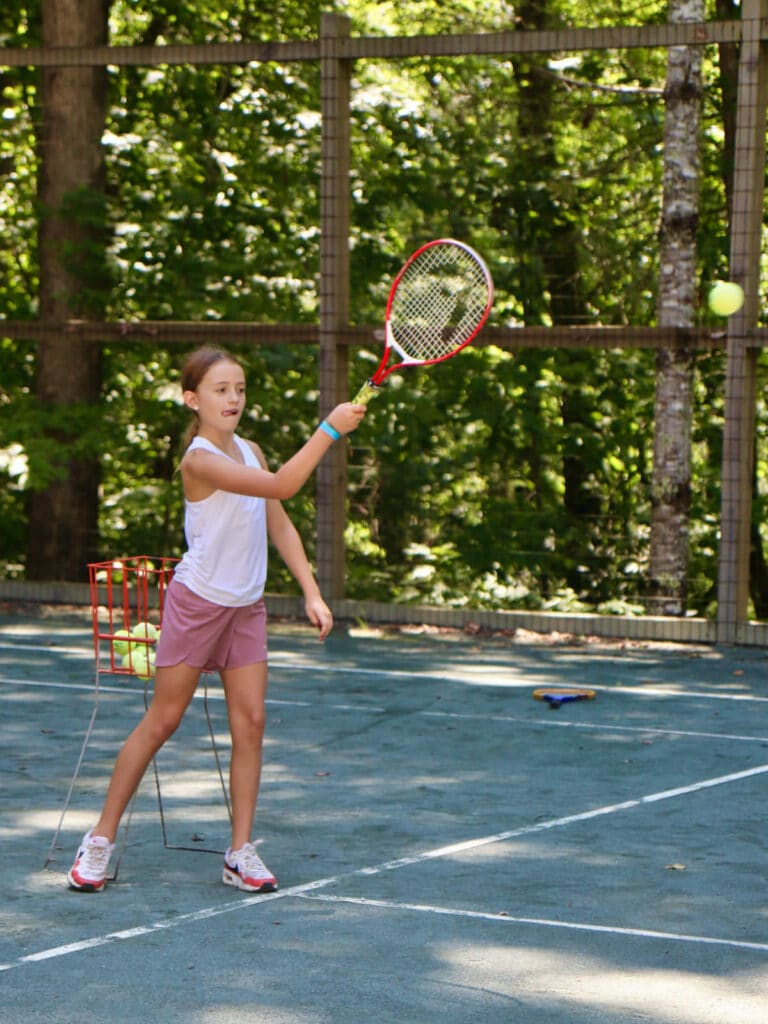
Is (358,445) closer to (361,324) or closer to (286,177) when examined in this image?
(361,324)

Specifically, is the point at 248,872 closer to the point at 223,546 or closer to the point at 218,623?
the point at 218,623

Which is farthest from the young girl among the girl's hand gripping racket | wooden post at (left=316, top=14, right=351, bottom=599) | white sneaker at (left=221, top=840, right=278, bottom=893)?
wooden post at (left=316, top=14, right=351, bottom=599)

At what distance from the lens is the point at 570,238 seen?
13.0m

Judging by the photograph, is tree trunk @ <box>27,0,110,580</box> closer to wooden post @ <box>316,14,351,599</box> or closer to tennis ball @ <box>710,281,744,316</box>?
wooden post @ <box>316,14,351,599</box>

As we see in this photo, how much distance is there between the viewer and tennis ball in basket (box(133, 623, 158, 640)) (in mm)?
5867

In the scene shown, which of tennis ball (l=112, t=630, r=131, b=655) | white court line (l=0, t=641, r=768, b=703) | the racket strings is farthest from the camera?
white court line (l=0, t=641, r=768, b=703)

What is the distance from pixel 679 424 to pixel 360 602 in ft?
8.06

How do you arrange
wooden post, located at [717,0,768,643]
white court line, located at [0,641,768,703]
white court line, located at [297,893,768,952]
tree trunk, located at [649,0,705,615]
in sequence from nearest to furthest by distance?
1. white court line, located at [297,893,768,952]
2. white court line, located at [0,641,768,703]
3. wooden post, located at [717,0,768,643]
4. tree trunk, located at [649,0,705,615]

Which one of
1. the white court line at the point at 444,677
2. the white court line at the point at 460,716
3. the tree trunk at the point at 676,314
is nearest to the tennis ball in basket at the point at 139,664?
the white court line at the point at 460,716

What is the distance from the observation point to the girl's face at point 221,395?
18.2ft

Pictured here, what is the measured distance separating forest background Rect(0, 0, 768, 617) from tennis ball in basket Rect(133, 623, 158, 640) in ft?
20.4

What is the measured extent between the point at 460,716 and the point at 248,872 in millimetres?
3331

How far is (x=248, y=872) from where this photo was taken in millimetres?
5480

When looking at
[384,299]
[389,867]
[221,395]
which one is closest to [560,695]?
[389,867]
